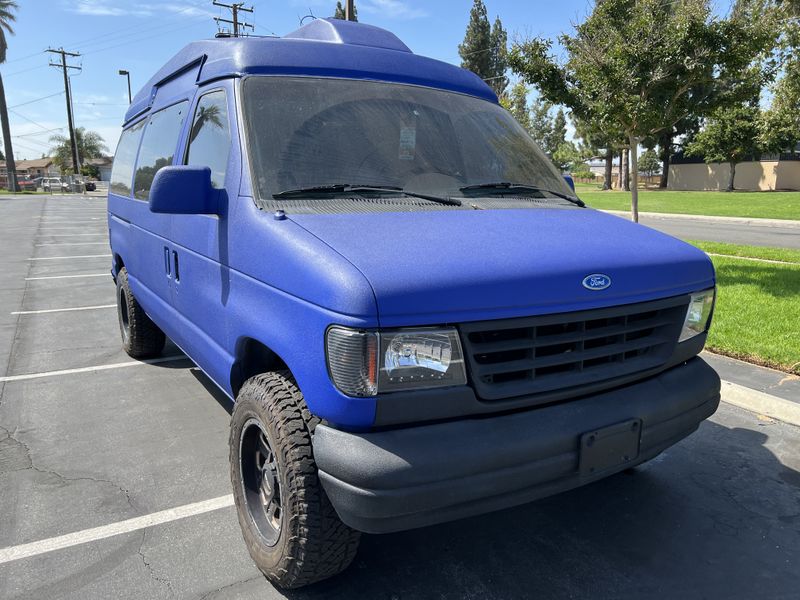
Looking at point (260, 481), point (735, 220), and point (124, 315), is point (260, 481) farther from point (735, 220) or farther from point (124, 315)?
point (735, 220)

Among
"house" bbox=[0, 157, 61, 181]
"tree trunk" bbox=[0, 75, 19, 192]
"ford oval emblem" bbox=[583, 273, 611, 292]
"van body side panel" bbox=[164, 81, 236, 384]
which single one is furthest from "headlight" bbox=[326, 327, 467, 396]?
"house" bbox=[0, 157, 61, 181]

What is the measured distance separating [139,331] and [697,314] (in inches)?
181

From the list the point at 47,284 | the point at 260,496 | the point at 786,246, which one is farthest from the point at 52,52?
the point at 260,496

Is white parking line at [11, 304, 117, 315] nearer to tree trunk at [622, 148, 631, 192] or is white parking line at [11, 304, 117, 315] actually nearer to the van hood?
the van hood

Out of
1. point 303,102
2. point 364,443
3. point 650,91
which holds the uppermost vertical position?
point 650,91

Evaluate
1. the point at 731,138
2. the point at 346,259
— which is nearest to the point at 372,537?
the point at 346,259

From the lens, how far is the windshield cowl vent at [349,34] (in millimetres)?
3738

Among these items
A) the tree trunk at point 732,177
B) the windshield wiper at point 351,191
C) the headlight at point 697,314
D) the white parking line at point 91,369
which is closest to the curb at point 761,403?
the headlight at point 697,314

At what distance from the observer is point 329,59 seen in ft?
10.9

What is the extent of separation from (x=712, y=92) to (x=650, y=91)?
3.86 ft

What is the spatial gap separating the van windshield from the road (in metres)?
12.9

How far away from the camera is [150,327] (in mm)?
5535

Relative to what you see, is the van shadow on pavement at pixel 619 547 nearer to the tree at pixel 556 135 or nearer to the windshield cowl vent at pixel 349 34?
the windshield cowl vent at pixel 349 34

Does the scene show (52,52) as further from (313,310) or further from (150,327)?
(313,310)
